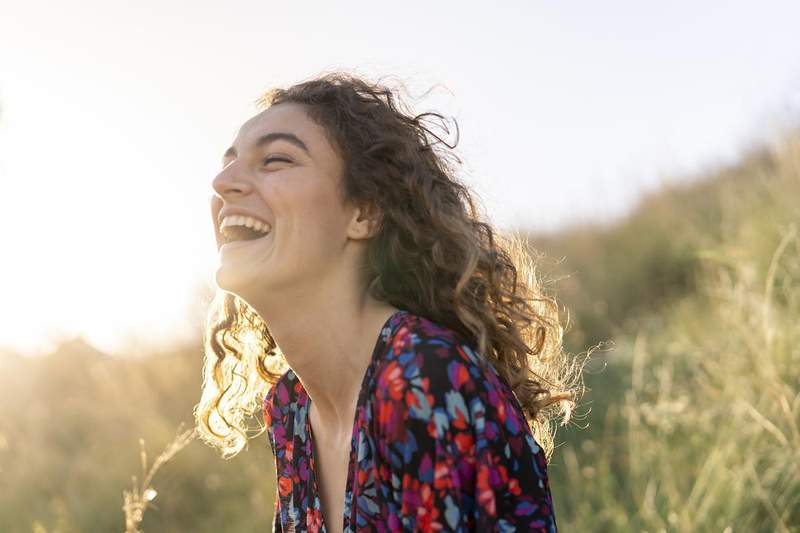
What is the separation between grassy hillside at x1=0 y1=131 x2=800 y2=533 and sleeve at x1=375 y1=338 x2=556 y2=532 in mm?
1367

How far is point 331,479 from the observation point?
2605 mm

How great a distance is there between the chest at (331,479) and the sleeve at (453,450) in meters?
0.44

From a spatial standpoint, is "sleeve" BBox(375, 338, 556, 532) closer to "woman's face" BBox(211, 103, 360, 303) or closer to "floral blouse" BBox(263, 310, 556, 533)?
"floral blouse" BBox(263, 310, 556, 533)

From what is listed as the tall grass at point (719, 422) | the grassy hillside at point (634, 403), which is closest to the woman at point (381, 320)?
the grassy hillside at point (634, 403)

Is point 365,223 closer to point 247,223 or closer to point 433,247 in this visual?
point 433,247

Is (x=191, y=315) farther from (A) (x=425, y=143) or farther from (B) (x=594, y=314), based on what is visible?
(A) (x=425, y=143)

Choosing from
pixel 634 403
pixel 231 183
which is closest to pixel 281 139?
pixel 231 183

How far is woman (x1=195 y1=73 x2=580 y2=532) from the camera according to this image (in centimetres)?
202

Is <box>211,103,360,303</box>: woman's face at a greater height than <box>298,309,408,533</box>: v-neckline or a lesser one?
greater

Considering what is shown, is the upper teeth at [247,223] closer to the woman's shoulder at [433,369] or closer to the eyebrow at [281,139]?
the eyebrow at [281,139]

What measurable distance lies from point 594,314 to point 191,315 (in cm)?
426

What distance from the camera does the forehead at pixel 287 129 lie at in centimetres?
259

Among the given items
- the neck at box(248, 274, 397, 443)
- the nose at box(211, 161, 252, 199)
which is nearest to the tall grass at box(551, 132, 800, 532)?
the neck at box(248, 274, 397, 443)

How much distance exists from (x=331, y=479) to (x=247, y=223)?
0.80 metres
